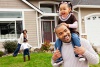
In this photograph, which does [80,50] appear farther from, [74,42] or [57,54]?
[57,54]

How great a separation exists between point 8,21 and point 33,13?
6.70 feet

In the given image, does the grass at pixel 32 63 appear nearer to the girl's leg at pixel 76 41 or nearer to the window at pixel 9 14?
the window at pixel 9 14

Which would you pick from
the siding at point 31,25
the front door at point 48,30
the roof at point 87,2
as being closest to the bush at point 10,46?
the siding at point 31,25

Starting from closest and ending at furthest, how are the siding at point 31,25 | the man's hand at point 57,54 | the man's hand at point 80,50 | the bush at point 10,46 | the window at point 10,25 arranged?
the man's hand at point 80,50 < the man's hand at point 57,54 < the bush at point 10,46 < the window at point 10,25 < the siding at point 31,25

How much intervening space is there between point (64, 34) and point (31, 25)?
1901cm

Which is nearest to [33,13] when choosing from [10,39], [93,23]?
[10,39]

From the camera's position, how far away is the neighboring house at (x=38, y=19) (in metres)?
21.8

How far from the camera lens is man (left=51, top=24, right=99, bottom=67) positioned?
3471mm

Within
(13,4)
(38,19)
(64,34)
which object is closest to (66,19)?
(64,34)

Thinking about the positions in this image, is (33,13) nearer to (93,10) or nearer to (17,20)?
(17,20)

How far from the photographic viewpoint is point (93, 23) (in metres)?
24.0

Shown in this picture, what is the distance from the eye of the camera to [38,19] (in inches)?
904

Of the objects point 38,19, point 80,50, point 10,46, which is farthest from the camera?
point 38,19

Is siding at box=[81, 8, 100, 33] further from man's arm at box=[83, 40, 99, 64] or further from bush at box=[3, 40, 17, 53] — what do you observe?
man's arm at box=[83, 40, 99, 64]
